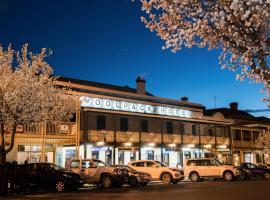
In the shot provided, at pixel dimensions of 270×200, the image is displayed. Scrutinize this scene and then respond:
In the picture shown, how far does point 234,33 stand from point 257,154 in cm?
4452

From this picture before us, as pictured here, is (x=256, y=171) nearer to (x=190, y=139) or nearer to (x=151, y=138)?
(x=190, y=139)

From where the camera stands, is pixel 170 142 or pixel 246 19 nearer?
pixel 246 19

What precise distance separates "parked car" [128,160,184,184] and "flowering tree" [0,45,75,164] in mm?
6497

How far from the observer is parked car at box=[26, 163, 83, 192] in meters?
20.3

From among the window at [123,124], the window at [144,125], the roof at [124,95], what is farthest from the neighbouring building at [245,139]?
the window at [123,124]

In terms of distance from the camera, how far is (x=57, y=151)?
3234cm

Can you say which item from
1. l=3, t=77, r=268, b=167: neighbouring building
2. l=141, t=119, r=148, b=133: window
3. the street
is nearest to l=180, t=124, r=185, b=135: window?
l=3, t=77, r=268, b=167: neighbouring building

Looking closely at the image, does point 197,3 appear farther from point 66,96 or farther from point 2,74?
point 66,96

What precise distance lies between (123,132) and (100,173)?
1086 centimetres

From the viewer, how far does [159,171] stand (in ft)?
85.7

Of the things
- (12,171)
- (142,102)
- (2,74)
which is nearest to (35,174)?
(12,171)

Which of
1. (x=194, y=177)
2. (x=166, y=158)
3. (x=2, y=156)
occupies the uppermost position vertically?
(x=2, y=156)

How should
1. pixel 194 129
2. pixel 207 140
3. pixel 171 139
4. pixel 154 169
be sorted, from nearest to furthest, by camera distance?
pixel 154 169, pixel 171 139, pixel 194 129, pixel 207 140

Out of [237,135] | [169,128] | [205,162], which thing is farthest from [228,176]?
[237,135]
